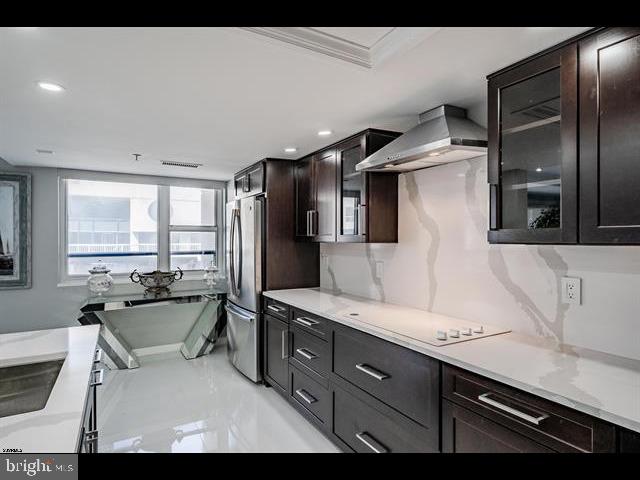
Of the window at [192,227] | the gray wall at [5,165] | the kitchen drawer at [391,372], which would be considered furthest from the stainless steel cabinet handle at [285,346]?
the gray wall at [5,165]

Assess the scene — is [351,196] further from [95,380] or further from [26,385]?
[26,385]

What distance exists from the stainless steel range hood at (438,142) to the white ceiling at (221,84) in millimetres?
84

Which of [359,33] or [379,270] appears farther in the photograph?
[379,270]

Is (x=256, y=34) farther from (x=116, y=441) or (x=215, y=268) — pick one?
(x=215, y=268)

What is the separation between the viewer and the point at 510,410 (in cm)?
129

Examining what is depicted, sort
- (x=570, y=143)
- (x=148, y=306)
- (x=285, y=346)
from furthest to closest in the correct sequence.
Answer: (x=148, y=306) < (x=285, y=346) < (x=570, y=143)

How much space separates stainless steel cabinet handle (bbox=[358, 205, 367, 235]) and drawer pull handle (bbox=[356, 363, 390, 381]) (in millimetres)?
971

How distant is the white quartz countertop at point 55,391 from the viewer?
93cm

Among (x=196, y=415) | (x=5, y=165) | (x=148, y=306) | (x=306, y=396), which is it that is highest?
(x=5, y=165)

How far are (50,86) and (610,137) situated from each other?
2.55 m

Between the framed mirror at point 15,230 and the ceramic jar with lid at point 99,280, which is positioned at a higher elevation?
the framed mirror at point 15,230

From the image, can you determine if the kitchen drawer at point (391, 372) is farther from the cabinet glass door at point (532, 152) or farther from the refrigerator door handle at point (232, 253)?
the refrigerator door handle at point (232, 253)

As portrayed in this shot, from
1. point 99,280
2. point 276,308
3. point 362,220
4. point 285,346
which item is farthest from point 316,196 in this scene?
point 99,280
